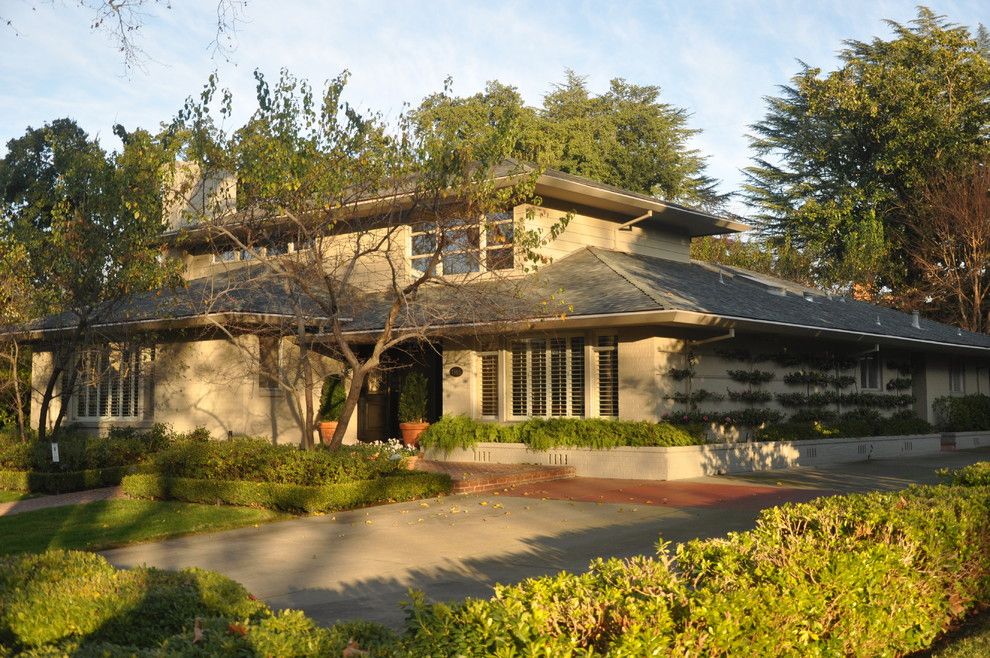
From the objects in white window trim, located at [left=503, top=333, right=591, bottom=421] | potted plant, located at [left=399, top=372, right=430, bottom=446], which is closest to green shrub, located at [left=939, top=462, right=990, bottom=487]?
white window trim, located at [left=503, top=333, right=591, bottom=421]

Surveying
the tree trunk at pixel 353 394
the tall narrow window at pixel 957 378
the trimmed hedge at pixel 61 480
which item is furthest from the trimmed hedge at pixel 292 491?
the tall narrow window at pixel 957 378

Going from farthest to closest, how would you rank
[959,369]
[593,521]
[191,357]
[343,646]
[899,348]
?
1. [959,369]
2. [899,348]
3. [191,357]
4. [593,521]
5. [343,646]

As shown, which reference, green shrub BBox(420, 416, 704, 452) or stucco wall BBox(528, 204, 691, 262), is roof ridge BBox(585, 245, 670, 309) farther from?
green shrub BBox(420, 416, 704, 452)

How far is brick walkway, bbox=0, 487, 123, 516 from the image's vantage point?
15.8 meters

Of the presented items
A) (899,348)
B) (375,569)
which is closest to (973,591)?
(375,569)

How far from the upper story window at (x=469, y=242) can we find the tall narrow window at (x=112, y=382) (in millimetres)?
6918

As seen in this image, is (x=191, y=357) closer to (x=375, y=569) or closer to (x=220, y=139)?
(x=220, y=139)

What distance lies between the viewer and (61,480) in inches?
699

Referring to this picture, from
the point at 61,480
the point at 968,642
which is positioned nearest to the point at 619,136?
the point at 61,480

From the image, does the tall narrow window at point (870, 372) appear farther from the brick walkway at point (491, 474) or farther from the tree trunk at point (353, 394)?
the tree trunk at point (353, 394)

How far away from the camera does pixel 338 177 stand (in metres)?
15.2

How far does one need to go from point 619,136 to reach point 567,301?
2890cm

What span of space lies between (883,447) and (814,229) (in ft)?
66.0

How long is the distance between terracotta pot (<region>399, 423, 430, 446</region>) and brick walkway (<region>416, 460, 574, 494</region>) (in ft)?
4.94
